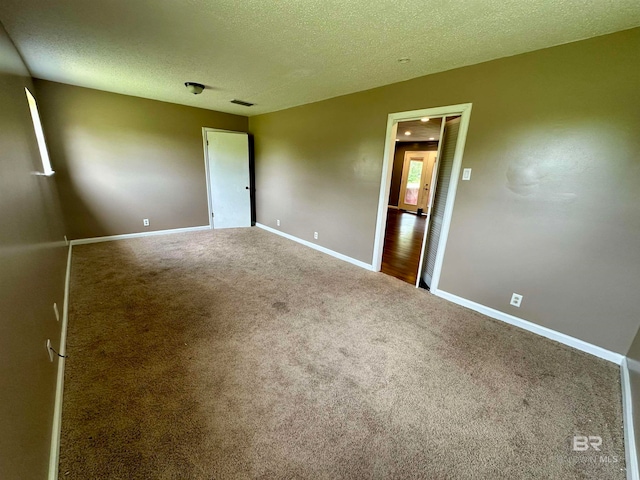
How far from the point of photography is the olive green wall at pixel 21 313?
0.85m

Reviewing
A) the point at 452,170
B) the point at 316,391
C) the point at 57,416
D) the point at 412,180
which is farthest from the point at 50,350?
the point at 412,180

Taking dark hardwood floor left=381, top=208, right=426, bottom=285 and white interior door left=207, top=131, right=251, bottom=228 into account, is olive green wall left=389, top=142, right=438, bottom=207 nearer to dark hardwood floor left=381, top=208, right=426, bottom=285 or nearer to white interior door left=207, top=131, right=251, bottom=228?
dark hardwood floor left=381, top=208, right=426, bottom=285

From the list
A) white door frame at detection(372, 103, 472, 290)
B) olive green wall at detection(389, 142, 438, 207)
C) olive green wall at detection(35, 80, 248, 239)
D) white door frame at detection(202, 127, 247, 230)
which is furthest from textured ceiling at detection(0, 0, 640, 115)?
olive green wall at detection(389, 142, 438, 207)

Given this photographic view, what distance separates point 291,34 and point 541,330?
10.9 ft

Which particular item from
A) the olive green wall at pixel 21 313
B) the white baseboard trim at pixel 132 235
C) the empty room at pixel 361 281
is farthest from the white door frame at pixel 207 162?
the olive green wall at pixel 21 313

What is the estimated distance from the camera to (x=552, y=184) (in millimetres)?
2066

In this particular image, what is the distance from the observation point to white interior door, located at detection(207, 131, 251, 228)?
16.4 ft

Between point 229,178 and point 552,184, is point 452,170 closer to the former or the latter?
point 552,184

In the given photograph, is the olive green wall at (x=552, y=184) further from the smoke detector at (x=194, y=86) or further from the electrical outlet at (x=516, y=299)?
the smoke detector at (x=194, y=86)

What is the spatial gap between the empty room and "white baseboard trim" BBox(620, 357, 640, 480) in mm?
23

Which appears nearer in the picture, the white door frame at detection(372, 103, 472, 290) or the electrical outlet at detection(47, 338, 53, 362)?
the electrical outlet at detection(47, 338, 53, 362)

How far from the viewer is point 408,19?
170 cm

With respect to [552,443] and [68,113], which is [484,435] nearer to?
[552,443]

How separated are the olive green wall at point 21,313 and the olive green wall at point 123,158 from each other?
212 centimetres
